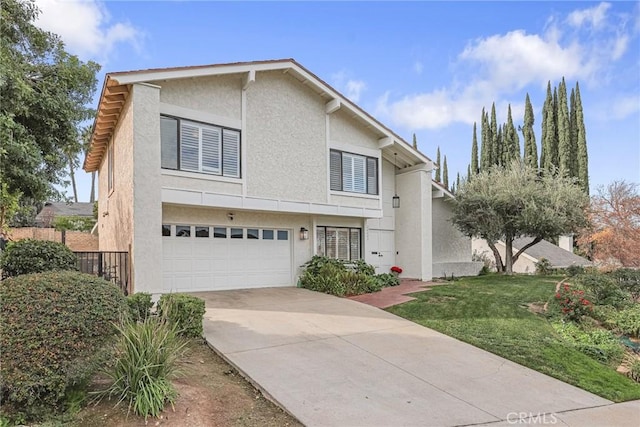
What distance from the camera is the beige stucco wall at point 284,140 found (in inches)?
520

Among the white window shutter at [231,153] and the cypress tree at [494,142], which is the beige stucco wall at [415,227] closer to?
the white window shutter at [231,153]

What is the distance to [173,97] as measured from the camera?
1169 centimetres

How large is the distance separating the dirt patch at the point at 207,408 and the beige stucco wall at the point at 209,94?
818 cm

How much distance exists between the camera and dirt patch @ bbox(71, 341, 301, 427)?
4.39 metres

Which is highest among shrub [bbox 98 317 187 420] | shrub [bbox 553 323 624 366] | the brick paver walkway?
shrub [bbox 98 317 187 420]

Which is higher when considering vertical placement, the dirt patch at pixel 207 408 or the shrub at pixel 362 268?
the shrub at pixel 362 268

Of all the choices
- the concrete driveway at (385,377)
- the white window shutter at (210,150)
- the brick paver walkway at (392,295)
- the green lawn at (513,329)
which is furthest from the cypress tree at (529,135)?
the concrete driveway at (385,377)

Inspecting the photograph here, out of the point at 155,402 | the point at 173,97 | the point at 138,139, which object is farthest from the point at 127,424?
the point at 173,97

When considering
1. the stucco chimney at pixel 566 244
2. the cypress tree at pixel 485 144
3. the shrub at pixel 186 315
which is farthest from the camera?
the cypress tree at pixel 485 144

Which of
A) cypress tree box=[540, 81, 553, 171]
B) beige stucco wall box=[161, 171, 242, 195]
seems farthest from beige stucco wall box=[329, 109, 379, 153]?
cypress tree box=[540, 81, 553, 171]

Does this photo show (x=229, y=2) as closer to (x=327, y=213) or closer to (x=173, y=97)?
(x=173, y=97)

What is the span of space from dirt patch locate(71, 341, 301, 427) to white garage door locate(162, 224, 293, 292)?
268 inches

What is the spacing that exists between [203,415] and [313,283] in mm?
9689

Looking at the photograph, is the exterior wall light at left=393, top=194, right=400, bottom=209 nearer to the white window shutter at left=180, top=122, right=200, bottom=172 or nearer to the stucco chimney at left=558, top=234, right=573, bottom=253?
the white window shutter at left=180, top=122, right=200, bottom=172
